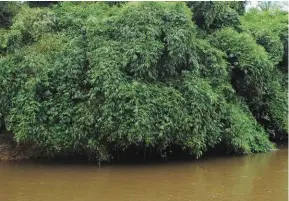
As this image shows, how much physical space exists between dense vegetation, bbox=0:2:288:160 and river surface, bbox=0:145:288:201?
1.71 feet

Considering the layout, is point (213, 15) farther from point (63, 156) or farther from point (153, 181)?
point (153, 181)

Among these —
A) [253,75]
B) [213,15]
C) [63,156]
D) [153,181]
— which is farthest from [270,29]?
[153,181]

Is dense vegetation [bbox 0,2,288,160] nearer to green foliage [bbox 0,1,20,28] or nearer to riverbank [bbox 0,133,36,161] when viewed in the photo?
riverbank [bbox 0,133,36,161]

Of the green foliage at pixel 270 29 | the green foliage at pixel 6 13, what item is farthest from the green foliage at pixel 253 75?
the green foliage at pixel 6 13

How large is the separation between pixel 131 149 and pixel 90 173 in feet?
5.97

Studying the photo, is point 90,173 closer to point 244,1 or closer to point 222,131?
point 222,131

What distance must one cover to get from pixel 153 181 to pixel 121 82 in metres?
2.40

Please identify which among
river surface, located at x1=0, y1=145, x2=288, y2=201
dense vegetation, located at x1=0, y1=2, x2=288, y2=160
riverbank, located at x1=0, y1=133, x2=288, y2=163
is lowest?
river surface, located at x1=0, y1=145, x2=288, y2=201

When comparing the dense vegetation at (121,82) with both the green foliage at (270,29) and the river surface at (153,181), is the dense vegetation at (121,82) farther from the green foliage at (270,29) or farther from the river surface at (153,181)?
the green foliage at (270,29)

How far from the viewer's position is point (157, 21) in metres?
10.6

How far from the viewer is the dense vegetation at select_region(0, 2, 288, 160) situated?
9.86m

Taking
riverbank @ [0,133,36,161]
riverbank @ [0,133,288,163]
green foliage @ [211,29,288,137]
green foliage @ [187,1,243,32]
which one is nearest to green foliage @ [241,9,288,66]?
green foliage @ [187,1,243,32]

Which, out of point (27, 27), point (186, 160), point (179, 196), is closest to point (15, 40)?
point (27, 27)

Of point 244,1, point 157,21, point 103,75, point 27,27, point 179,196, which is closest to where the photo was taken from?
point 179,196
